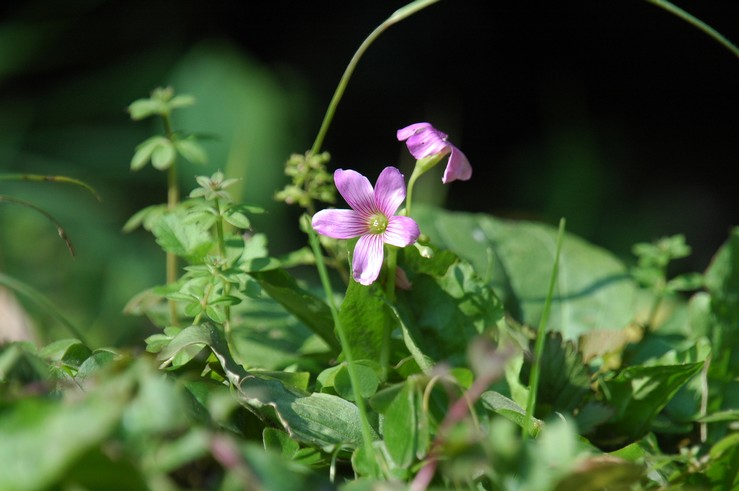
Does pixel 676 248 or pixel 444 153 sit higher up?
pixel 444 153

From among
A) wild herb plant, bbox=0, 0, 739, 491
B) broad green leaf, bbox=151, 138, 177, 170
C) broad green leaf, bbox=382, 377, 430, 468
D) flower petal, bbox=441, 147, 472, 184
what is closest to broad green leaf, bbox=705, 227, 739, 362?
wild herb plant, bbox=0, 0, 739, 491

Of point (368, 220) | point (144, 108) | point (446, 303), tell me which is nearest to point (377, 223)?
point (368, 220)

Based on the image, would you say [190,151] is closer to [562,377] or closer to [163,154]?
[163,154]

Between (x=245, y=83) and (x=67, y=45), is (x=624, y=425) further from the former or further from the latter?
(x=67, y=45)

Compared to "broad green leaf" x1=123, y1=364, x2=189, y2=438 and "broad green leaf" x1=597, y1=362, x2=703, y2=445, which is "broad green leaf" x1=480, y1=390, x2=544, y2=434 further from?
"broad green leaf" x1=123, y1=364, x2=189, y2=438

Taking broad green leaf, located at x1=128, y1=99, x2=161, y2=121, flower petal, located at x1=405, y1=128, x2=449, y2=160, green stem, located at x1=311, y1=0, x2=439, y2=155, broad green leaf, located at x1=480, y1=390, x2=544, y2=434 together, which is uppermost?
green stem, located at x1=311, y1=0, x2=439, y2=155

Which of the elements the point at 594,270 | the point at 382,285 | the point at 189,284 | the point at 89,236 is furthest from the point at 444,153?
the point at 89,236
